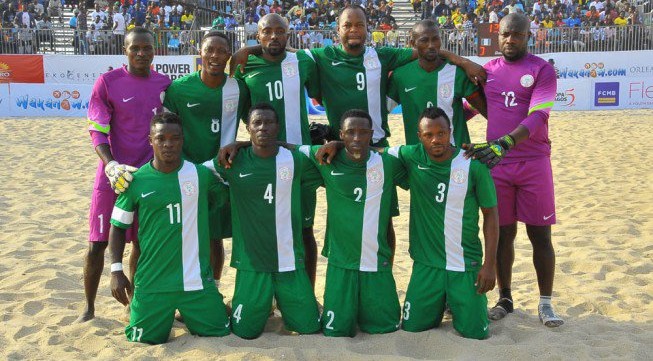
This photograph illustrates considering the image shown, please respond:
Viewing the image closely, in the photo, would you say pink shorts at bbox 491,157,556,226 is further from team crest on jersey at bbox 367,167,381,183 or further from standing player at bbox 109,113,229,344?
standing player at bbox 109,113,229,344

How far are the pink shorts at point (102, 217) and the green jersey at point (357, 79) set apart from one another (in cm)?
166

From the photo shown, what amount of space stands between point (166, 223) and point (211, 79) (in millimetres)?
1084

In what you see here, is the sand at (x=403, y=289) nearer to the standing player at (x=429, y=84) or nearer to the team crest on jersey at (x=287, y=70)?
the standing player at (x=429, y=84)

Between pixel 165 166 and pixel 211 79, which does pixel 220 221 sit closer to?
pixel 165 166

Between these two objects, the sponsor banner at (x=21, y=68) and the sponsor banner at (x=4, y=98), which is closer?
the sponsor banner at (x=4, y=98)

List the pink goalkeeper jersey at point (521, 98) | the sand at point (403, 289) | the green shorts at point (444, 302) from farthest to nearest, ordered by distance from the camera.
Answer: the pink goalkeeper jersey at point (521, 98) → the green shorts at point (444, 302) → the sand at point (403, 289)

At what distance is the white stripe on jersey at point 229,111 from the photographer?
17.7 ft

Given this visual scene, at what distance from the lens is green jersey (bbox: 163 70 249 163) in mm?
5320

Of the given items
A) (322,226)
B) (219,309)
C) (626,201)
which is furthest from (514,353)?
(626,201)

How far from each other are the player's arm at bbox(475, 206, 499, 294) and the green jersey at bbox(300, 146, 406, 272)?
2.08 ft

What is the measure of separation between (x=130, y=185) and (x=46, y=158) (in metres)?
9.16

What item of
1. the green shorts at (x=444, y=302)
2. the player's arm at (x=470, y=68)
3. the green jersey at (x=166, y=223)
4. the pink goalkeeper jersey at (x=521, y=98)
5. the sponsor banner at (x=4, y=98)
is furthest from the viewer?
the sponsor banner at (x=4, y=98)

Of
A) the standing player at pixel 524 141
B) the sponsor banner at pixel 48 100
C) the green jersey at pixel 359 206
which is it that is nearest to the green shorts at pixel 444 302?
the green jersey at pixel 359 206

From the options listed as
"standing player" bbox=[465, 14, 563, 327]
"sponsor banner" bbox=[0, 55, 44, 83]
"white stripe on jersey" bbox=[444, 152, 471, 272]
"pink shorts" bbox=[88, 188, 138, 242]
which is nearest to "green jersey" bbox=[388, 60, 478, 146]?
"standing player" bbox=[465, 14, 563, 327]
